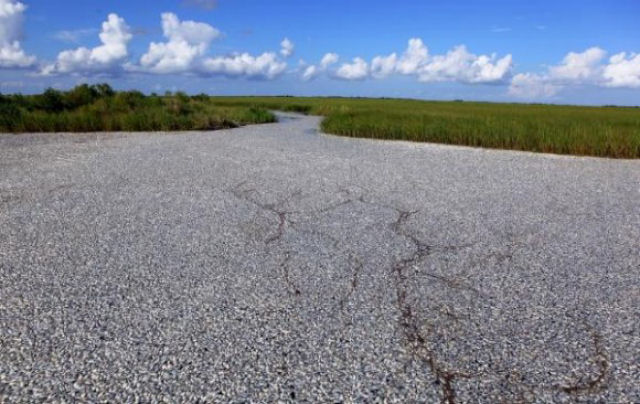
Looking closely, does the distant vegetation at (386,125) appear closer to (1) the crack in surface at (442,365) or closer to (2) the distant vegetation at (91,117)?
(2) the distant vegetation at (91,117)

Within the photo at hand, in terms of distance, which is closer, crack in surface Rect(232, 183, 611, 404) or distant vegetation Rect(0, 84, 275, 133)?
crack in surface Rect(232, 183, 611, 404)

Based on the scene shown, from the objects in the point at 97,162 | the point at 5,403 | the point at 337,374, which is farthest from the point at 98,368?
the point at 97,162

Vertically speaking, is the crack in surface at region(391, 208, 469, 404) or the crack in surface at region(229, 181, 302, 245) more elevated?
the crack in surface at region(229, 181, 302, 245)

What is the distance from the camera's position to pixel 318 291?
3.33 metres

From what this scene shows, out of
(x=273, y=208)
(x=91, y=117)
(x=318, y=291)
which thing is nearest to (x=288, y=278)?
(x=318, y=291)

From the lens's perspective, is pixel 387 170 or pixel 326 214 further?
pixel 387 170

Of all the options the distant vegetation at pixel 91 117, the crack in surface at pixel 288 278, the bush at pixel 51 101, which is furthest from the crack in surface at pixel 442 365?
the bush at pixel 51 101

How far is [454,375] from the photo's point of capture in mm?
2357

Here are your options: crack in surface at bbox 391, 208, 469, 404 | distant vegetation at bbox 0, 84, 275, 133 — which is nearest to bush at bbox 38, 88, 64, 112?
distant vegetation at bbox 0, 84, 275, 133

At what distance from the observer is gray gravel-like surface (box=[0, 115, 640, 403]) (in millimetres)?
2320

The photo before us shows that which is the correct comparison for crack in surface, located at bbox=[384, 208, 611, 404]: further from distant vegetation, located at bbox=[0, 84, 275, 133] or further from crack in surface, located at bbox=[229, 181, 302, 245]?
distant vegetation, located at bbox=[0, 84, 275, 133]

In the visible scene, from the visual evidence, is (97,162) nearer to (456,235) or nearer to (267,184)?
(267,184)

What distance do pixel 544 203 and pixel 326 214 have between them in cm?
306

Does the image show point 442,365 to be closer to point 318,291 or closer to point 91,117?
point 318,291
